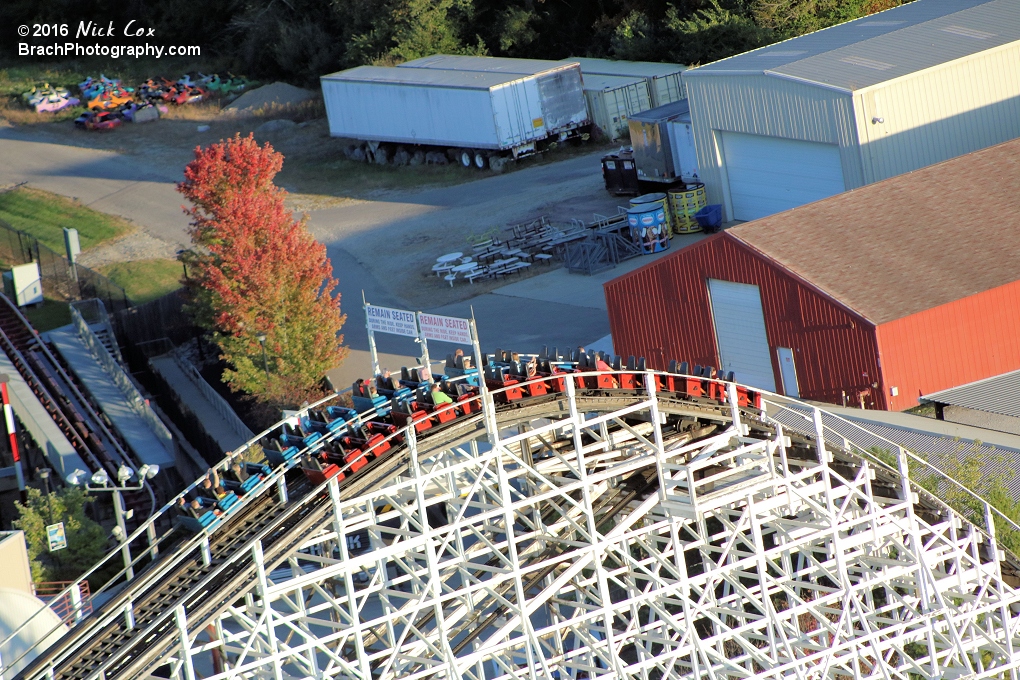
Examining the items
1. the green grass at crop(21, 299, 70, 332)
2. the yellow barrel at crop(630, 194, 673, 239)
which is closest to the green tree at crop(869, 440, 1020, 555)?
the yellow barrel at crop(630, 194, 673, 239)

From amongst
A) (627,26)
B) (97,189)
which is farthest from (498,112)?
(97,189)

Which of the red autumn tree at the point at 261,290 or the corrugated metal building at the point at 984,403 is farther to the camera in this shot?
the red autumn tree at the point at 261,290

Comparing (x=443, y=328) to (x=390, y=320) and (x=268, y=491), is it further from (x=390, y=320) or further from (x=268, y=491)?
(x=268, y=491)

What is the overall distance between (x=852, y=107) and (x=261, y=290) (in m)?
18.1

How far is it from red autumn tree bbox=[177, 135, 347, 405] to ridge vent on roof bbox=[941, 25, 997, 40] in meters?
21.9

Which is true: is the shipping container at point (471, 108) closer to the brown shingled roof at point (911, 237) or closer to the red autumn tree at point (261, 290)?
the red autumn tree at point (261, 290)

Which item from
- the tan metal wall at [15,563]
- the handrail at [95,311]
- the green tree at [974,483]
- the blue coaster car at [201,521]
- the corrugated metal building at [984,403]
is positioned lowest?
the corrugated metal building at [984,403]

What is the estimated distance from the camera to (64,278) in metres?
46.5

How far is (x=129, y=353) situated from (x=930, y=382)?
984 inches

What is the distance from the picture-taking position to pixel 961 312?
98.2 feet

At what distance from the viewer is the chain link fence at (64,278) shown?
4503cm

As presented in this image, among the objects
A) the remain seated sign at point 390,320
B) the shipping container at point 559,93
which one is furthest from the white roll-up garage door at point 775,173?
the remain seated sign at point 390,320

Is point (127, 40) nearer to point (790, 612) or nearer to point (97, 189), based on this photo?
point (97, 189)

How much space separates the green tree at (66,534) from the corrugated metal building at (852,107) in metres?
24.1
